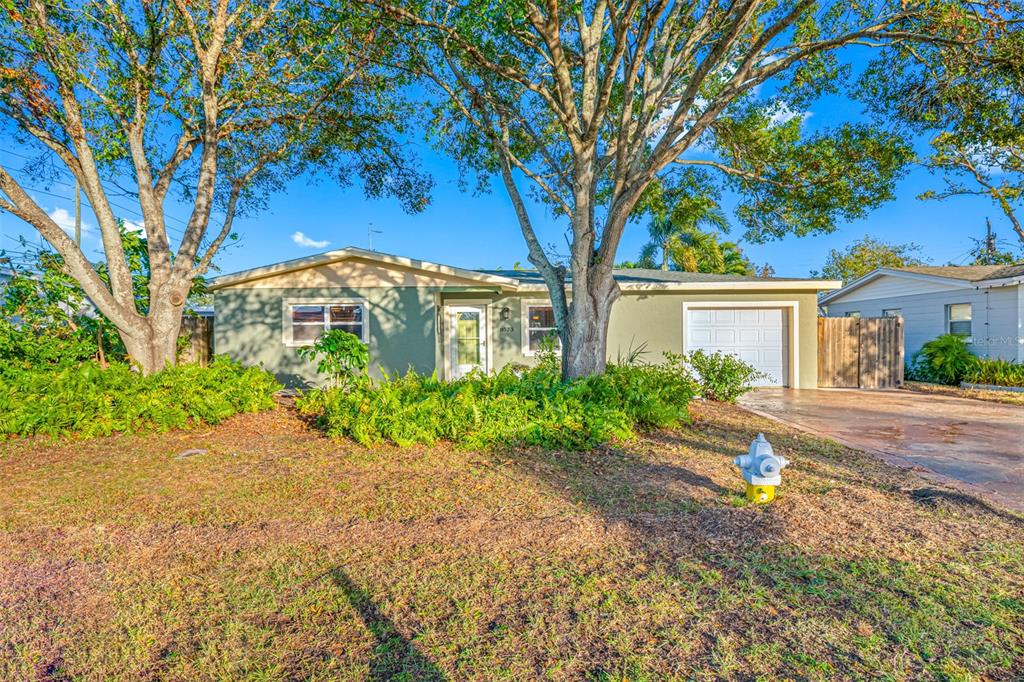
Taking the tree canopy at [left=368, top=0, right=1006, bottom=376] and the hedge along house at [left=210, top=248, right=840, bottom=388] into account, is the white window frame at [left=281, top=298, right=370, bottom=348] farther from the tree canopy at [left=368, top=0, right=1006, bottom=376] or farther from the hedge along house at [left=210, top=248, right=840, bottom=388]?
the tree canopy at [left=368, top=0, right=1006, bottom=376]

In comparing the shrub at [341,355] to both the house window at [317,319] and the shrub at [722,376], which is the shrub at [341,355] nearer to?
the house window at [317,319]

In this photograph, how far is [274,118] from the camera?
8633 millimetres

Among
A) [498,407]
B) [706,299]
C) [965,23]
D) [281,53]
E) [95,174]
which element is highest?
[281,53]

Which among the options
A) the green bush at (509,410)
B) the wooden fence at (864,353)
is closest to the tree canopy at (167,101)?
the green bush at (509,410)

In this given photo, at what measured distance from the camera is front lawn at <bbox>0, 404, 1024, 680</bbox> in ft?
6.88

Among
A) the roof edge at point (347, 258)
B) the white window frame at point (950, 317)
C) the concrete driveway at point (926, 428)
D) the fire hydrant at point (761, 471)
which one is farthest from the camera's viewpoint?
the white window frame at point (950, 317)

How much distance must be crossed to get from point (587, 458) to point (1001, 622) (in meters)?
3.24

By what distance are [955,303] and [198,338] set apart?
2014cm

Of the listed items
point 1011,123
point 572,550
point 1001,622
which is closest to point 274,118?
point 572,550

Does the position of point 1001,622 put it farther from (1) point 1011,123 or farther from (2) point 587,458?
(1) point 1011,123

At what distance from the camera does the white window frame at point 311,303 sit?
34.9 feet

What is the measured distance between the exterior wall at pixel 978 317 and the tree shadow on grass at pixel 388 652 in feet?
53.6

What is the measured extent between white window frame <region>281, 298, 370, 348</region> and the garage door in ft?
24.5

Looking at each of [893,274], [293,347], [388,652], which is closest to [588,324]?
[388,652]
